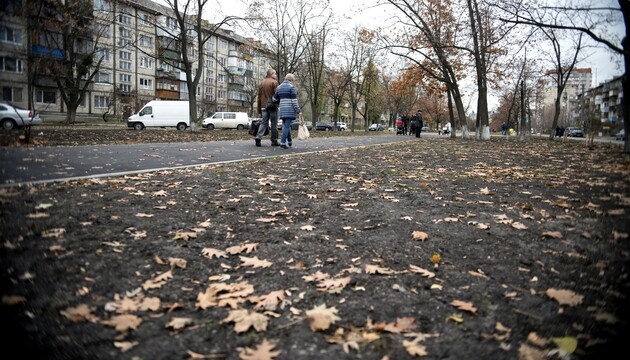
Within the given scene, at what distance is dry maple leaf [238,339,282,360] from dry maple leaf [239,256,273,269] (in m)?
0.93

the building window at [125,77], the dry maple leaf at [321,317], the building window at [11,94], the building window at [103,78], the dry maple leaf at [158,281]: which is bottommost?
the dry maple leaf at [321,317]

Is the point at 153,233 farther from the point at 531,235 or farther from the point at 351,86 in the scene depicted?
the point at 351,86

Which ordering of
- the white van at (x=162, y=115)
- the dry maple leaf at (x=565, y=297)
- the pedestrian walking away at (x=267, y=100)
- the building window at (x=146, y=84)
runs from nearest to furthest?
the dry maple leaf at (x=565, y=297)
the pedestrian walking away at (x=267, y=100)
the white van at (x=162, y=115)
the building window at (x=146, y=84)

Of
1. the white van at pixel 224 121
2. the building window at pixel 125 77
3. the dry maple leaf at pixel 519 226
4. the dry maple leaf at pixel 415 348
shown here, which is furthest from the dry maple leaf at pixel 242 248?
the building window at pixel 125 77

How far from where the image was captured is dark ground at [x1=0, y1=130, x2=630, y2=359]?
5.87 ft

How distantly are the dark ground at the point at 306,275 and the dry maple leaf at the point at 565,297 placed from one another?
11 mm

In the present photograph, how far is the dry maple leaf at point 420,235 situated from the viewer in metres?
3.24

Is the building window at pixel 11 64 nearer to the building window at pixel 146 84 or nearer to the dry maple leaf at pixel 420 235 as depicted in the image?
the dry maple leaf at pixel 420 235

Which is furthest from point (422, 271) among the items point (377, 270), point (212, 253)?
point (212, 253)

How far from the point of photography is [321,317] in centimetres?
198

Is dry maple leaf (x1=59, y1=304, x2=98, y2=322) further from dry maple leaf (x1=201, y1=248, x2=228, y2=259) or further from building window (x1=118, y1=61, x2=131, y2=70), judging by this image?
building window (x1=118, y1=61, x2=131, y2=70)

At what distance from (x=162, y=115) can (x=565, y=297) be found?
1479 inches

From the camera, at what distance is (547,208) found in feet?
14.3

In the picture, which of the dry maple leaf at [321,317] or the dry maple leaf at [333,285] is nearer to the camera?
the dry maple leaf at [321,317]
